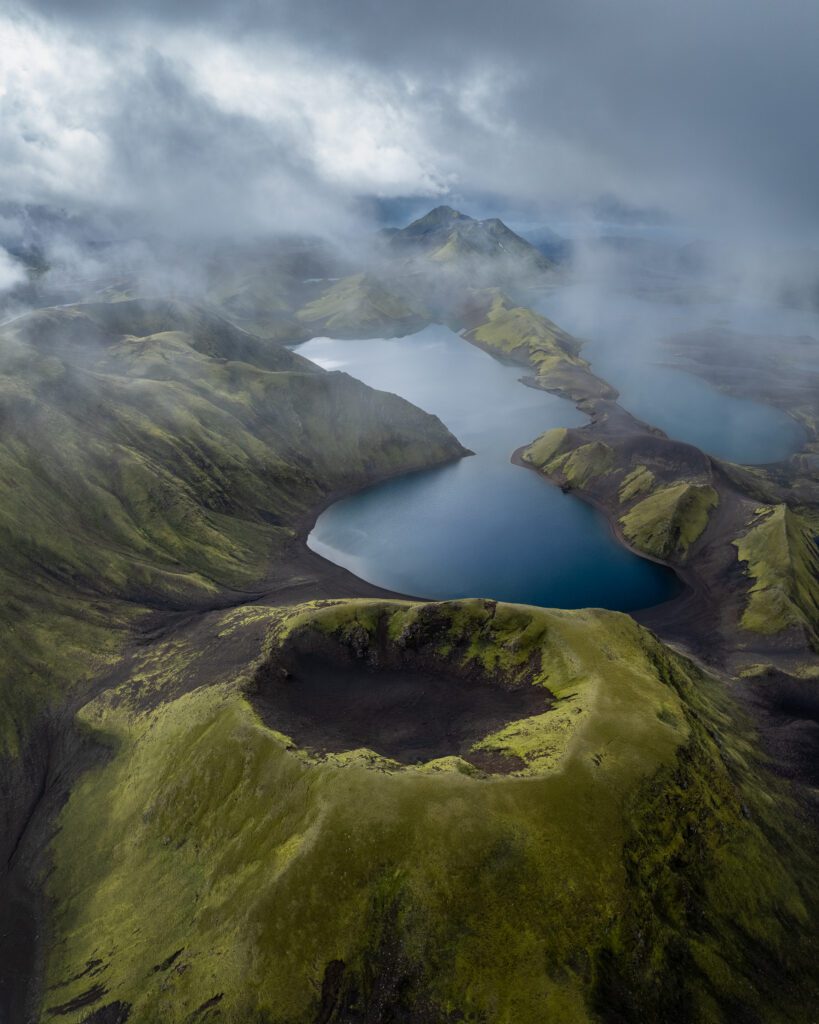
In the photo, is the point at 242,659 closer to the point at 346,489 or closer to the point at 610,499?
the point at 346,489

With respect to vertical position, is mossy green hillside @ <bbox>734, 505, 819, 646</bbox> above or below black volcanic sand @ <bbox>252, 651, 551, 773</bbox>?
below

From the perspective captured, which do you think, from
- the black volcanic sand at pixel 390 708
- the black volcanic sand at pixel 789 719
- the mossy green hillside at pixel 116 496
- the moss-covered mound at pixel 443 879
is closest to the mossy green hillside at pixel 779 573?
the black volcanic sand at pixel 789 719

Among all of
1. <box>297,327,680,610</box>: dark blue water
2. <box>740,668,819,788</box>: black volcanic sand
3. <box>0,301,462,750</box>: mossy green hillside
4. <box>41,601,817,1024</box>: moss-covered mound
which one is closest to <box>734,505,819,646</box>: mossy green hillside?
<box>297,327,680,610</box>: dark blue water

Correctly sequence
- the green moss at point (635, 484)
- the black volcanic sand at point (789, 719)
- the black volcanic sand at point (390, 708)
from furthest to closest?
1. the green moss at point (635, 484)
2. the black volcanic sand at point (789, 719)
3. the black volcanic sand at point (390, 708)

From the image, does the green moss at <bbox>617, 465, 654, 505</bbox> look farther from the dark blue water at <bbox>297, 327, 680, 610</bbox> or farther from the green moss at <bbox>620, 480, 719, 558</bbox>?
the dark blue water at <bbox>297, 327, 680, 610</bbox>

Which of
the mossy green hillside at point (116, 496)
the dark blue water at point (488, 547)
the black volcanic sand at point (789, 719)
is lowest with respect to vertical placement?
the dark blue water at point (488, 547)

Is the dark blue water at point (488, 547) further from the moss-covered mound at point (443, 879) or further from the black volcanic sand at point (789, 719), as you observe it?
the moss-covered mound at point (443, 879)
